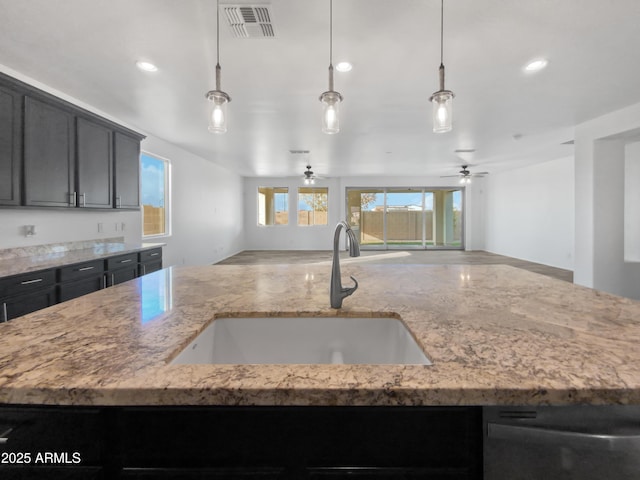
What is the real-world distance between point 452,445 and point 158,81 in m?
3.78

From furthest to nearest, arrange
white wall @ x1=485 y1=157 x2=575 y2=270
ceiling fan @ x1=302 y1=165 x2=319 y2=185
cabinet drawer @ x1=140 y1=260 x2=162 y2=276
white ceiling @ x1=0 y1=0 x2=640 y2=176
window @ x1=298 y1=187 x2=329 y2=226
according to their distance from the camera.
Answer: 1. window @ x1=298 y1=187 x2=329 y2=226
2. ceiling fan @ x1=302 y1=165 x2=319 y2=185
3. white wall @ x1=485 y1=157 x2=575 y2=270
4. cabinet drawer @ x1=140 y1=260 x2=162 y2=276
5. white ceiling @ x1=0 y1=0 x2=640 y2=176

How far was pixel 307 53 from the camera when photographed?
2684 mm

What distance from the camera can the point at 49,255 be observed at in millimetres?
3357

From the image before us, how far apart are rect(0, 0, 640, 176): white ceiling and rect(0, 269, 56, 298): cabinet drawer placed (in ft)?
5.84

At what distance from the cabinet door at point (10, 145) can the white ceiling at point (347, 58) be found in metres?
0.43

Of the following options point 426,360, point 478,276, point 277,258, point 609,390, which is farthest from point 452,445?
point 277,258

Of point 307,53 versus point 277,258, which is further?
point 277,258

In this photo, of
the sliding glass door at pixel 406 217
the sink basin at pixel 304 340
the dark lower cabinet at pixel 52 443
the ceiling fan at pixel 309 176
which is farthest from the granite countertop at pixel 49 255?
the sliding glass door at pixel 406 217

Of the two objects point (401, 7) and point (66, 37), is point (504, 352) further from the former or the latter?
point (66, 37)

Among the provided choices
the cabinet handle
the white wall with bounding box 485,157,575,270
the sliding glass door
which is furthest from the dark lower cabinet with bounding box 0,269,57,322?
the sliding glass door

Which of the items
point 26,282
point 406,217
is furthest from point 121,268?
point 406,217

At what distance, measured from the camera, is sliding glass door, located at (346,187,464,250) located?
11039 millimetres

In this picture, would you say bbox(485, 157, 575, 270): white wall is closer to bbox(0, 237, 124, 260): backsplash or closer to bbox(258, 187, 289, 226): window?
bbox(258, 187, 289, 226): window

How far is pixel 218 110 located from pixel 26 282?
6.53 feet
